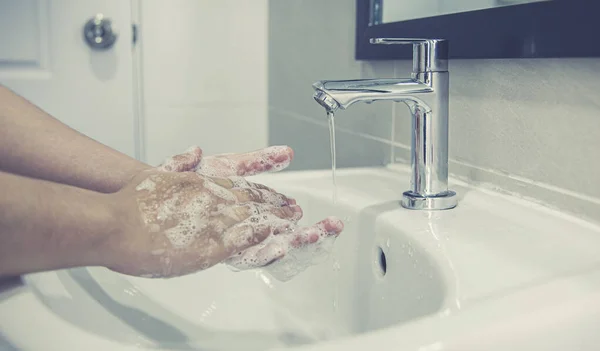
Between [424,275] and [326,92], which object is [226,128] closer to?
[326,92]

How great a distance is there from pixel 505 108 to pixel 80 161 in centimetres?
45

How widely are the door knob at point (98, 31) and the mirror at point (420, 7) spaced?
0.65 metres

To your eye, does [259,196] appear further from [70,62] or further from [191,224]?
[70,62]

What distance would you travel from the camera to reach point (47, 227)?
0.41 m

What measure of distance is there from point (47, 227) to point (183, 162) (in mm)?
221

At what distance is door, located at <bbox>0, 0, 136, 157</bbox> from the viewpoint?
4.14 feet

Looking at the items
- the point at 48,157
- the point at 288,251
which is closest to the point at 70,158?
the point at 48,157

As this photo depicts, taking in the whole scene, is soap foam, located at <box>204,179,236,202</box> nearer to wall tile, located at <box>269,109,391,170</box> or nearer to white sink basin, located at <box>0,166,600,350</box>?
white sink basin, located at <box>0,166,600,350</box>

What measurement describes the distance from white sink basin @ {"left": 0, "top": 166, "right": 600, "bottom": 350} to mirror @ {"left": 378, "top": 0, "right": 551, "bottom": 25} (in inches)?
8.1

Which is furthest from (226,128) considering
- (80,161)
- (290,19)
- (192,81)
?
(80,161)

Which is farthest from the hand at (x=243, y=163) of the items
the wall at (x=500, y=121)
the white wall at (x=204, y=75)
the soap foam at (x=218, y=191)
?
the white wall at (x=204, y=75)

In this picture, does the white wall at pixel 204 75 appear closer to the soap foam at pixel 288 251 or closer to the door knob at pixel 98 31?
the door knob at pixel 98 31

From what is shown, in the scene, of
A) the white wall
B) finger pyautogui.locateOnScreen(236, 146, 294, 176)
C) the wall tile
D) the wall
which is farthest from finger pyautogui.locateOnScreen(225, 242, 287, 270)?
the white wall

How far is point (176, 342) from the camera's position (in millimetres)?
605
